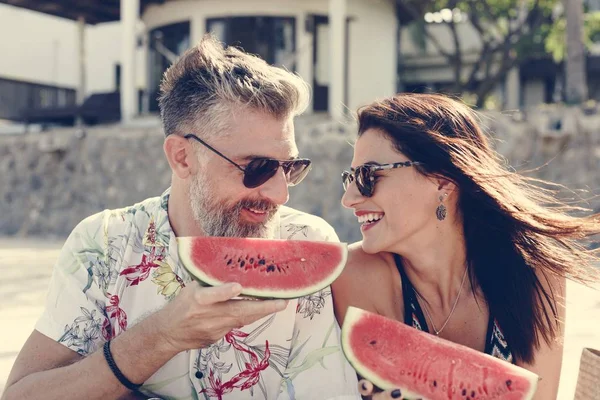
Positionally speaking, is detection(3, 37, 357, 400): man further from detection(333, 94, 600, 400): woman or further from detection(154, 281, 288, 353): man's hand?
detection(333, 94, 600, 400): woman

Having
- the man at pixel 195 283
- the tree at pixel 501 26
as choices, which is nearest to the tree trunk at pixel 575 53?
the tree at pixel 501 26

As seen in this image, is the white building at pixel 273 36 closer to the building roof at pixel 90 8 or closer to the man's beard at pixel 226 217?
the building roof at pixel 90 8

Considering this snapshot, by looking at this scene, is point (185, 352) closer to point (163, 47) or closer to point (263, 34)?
point (263, 34)

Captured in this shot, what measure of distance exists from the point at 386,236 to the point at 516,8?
20219mm

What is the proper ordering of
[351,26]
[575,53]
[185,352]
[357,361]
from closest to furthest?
[357,361], [185,352], [575,53], [351,26]

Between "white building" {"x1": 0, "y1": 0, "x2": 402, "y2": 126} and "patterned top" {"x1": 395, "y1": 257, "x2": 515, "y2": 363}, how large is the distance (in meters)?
11.8

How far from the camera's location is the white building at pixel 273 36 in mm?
16078

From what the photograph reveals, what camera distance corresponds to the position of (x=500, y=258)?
3172 mm

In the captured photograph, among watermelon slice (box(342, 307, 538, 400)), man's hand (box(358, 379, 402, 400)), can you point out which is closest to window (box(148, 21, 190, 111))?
watermelon slice (box(342, 307, 538, 400))

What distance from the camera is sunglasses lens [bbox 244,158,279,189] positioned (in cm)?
278

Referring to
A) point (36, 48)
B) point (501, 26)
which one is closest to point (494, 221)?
point (501, 26)

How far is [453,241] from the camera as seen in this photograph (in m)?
3.22

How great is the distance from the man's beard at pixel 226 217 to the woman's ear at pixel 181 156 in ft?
0.51

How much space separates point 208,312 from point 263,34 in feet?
50.4
